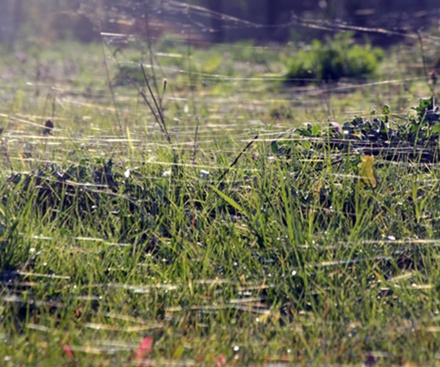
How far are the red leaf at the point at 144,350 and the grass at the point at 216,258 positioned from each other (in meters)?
0.02

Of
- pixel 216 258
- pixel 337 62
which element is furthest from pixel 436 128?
pixel 337 62

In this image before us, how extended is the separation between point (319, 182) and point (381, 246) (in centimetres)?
39

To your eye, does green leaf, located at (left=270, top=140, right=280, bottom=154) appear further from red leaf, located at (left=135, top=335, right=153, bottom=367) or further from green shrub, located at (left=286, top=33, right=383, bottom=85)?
green shrub, located at (left=286, top=33, right=383, bottom=85)

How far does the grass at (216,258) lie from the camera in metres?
1.84

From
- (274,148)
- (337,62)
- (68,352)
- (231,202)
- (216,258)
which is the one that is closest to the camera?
(68,352)

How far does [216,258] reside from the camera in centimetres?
223

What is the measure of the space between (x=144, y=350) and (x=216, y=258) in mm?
513

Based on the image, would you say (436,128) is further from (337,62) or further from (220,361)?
(337,62)

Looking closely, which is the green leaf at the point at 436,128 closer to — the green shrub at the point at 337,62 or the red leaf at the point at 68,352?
the red leaf at the point at 68,352

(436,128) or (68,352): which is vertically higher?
(436,128)

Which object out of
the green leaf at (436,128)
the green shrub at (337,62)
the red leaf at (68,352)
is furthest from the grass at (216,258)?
the green shrub at (337,62)

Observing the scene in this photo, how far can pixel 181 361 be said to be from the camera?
5.81 ft

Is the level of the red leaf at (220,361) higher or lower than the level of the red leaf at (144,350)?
lower

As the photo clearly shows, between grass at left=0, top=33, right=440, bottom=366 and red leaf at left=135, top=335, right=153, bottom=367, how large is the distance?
19 millimetres
